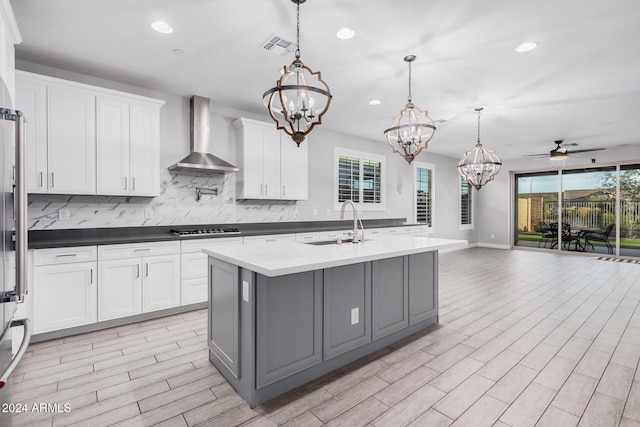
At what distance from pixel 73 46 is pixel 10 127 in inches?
91.9

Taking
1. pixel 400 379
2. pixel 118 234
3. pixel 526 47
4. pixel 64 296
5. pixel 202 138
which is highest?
pixel 526 47

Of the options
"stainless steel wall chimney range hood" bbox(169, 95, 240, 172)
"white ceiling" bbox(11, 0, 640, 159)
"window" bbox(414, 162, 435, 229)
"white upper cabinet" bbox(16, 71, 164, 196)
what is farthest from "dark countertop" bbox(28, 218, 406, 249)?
"window" bbox(414, 162, 435, 229)

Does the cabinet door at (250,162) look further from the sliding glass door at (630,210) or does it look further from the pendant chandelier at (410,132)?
the sliding glass door at (630,210)

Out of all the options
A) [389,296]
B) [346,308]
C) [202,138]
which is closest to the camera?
[346,308]

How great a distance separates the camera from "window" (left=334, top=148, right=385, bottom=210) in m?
6.43

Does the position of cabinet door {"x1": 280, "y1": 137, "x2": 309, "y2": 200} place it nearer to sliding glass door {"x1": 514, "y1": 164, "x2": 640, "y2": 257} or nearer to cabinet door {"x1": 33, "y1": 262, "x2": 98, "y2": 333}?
cabinet door {"x1": 33, "y1": 262, "x2": 98, "y2": 333}

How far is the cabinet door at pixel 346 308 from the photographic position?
2.36 metres

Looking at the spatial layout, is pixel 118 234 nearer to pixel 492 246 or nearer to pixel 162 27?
pixel 162 27

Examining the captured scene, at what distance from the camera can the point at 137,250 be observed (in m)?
3.44

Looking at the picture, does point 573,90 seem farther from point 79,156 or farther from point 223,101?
point 79,156

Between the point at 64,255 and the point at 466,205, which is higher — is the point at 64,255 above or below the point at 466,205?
below

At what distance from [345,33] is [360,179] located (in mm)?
4151

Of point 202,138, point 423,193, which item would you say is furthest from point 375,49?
point 423,193

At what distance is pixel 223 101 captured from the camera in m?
4.61
